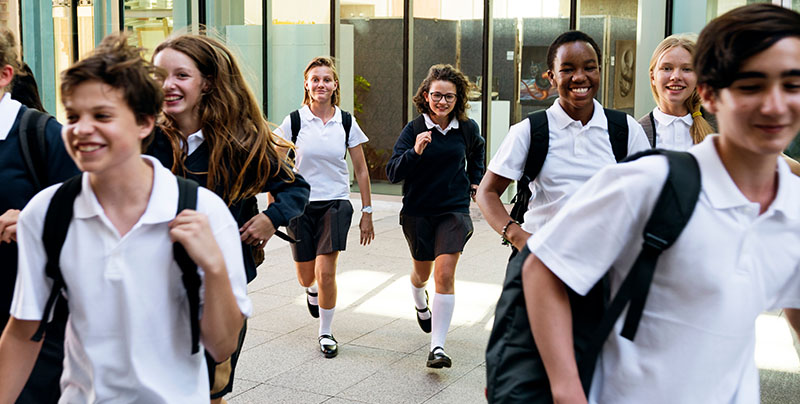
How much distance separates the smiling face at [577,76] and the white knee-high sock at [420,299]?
295cm

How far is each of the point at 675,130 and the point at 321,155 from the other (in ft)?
9.51

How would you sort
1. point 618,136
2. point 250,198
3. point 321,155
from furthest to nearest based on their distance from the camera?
1. point 321,155
2. point 618,136
3. point 250,198

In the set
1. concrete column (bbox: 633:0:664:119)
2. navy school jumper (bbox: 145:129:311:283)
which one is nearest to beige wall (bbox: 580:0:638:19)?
concrete column (bbox: 633:0:664:119)

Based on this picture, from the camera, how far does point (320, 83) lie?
7293mm

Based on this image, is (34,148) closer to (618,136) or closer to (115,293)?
A: (115,293)

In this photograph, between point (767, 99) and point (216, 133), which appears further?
point (216, 133)

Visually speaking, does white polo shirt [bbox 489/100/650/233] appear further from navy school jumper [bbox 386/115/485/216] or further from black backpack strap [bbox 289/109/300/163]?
black backpack strap [bbox 289/109/300/163]

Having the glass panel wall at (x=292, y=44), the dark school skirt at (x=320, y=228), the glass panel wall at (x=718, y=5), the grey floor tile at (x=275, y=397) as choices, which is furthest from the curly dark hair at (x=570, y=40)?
the glass panel wall at (x=292, y=44)

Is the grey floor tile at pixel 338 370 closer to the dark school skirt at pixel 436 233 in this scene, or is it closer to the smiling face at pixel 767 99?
the dark school skirt at pixel 436 233

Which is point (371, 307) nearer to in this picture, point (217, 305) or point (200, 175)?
point (200, 175)

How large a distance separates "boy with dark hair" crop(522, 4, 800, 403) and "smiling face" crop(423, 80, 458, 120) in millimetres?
4999

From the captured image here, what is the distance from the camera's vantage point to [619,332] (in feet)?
6.84

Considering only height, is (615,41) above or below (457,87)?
above

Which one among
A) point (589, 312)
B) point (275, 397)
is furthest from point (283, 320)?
point (589, 312)
